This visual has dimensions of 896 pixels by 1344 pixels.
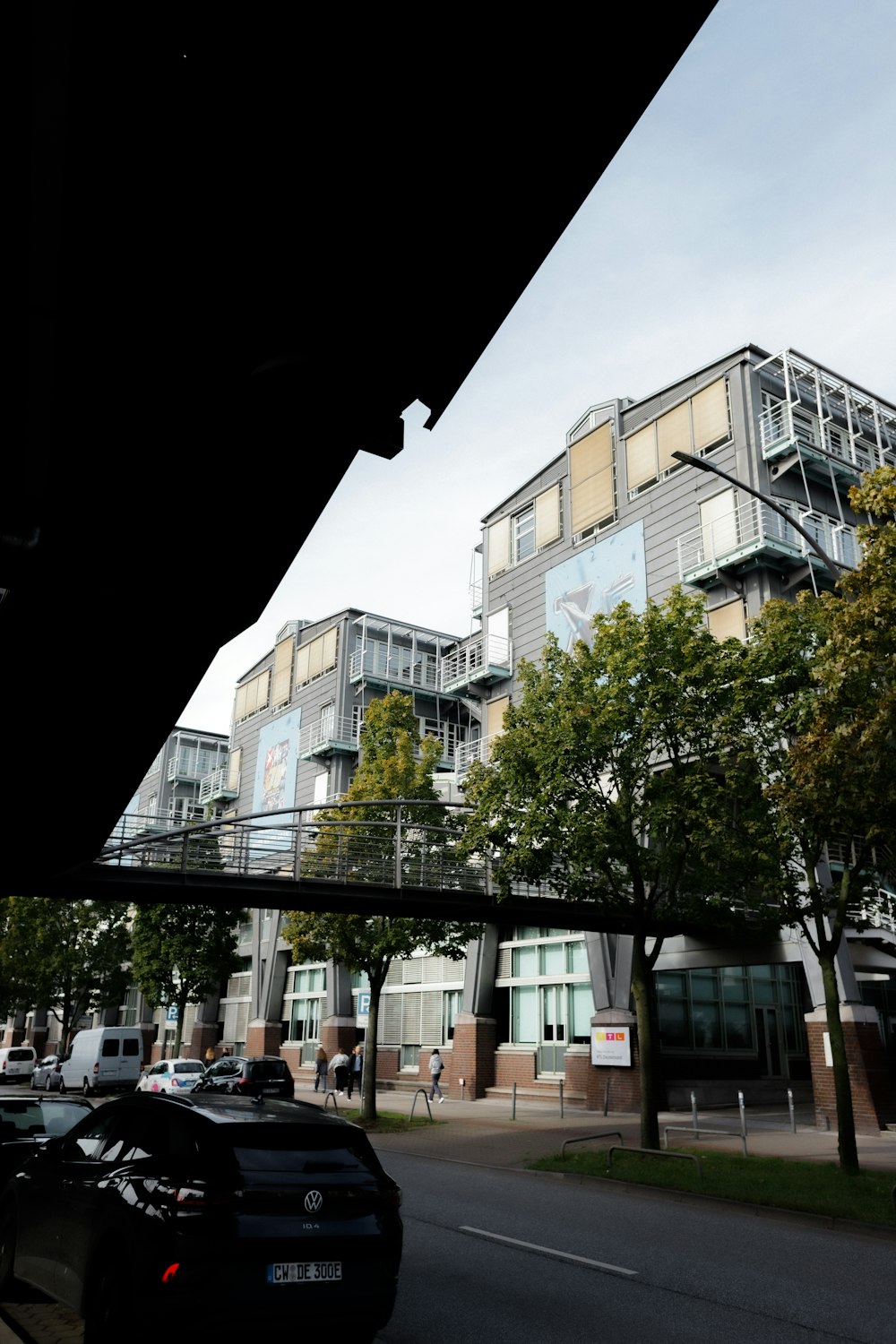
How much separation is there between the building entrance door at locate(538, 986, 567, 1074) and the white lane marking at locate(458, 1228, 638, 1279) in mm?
20638

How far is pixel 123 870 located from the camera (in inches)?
850

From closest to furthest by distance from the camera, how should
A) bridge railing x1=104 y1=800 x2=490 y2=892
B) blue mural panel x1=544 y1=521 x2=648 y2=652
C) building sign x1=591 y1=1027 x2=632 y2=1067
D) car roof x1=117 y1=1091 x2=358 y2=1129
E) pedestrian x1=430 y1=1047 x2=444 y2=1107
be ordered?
car roof x1=117 y1=1091 x2=358 y2=1129, bridge railing x1=104 y1=800 x2=490 y2=892, building sign x1=591 y1=1027 x2=632 y2=1067, pedestrian x1=430 y1=1047 x2=444 y2=1107, blue mural panel x1=544 y1=521 x2=648 y2=652

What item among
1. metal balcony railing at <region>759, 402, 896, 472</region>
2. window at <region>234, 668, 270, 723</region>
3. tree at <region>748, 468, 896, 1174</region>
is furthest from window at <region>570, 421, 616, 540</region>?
window at <region>234, 668, 270, 723</region>

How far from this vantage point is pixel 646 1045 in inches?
734

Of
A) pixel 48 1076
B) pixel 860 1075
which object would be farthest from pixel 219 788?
pixel 860 1075

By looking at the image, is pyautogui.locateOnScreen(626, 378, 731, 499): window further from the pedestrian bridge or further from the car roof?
the car roof

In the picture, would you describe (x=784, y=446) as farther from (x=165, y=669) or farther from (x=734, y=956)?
(x=165, y=669)

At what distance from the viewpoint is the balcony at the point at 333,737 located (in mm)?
46338

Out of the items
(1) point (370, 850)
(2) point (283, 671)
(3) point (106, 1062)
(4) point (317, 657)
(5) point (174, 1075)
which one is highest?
(2) point (283, 671)

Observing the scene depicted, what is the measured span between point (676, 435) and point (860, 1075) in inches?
744

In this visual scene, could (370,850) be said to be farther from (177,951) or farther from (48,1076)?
(48,1076)

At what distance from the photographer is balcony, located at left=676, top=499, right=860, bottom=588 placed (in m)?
28.0

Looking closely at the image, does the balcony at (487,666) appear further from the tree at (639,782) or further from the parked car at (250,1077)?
the tree at (639,782)

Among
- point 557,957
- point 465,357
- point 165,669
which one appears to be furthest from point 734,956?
point 465,357
